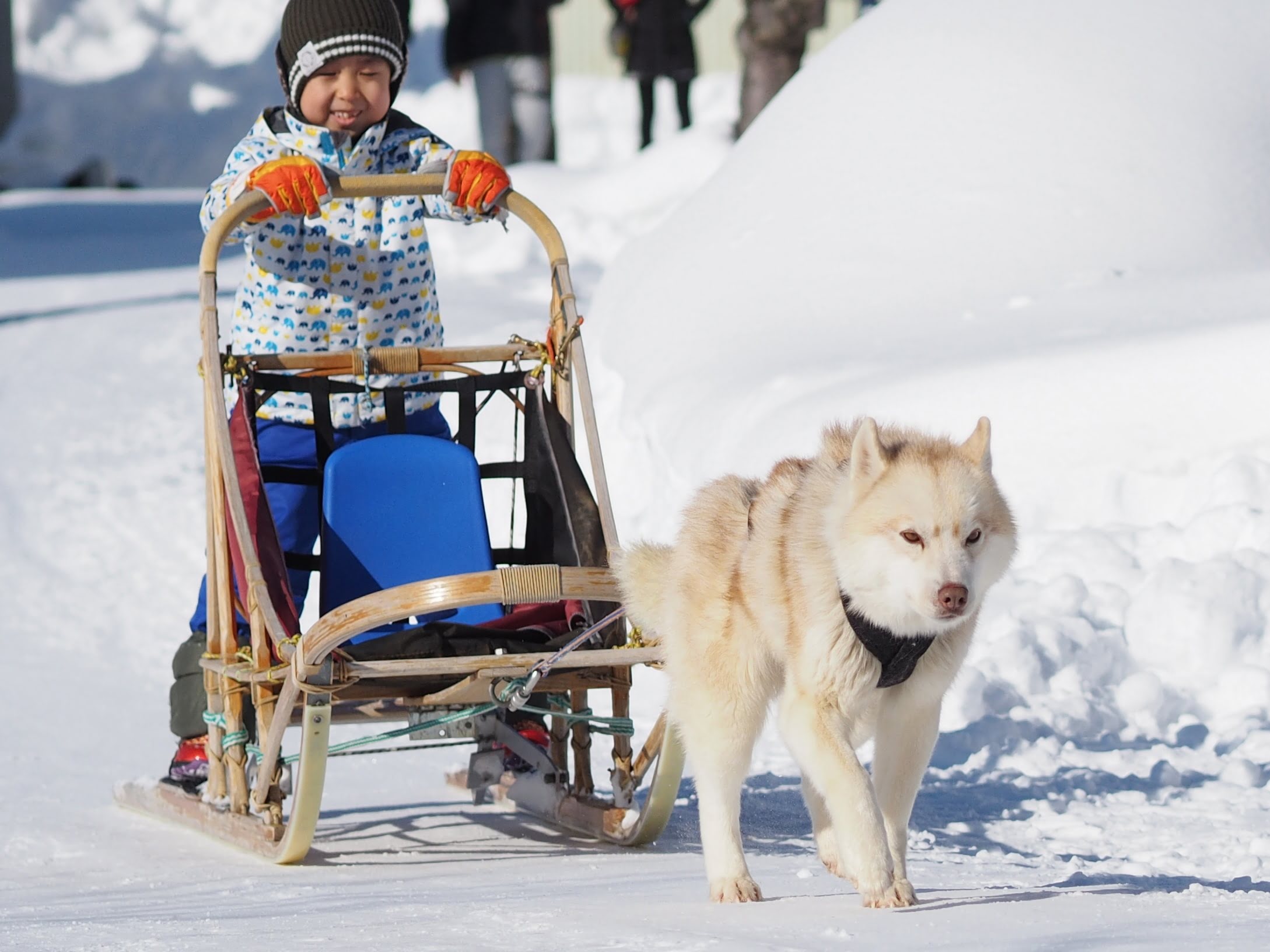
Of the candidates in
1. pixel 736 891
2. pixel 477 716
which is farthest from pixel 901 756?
pixel 477 716

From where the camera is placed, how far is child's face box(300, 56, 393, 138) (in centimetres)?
429

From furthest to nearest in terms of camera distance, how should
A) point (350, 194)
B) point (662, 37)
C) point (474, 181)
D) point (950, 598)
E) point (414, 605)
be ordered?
1. point (662, 37)
2. point (474, 181)
3. point (350, 194)
4. point (414, 605)
5. point (950, 598)

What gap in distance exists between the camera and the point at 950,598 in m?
2.94

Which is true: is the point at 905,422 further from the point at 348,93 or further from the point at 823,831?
the point at 823,831

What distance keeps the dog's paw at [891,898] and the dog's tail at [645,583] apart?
74 cm

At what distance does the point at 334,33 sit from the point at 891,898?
2.36m

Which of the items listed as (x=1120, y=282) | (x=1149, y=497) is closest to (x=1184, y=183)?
(x=1120, y=282)

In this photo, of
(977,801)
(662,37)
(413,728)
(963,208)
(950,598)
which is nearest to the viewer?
(950,598)

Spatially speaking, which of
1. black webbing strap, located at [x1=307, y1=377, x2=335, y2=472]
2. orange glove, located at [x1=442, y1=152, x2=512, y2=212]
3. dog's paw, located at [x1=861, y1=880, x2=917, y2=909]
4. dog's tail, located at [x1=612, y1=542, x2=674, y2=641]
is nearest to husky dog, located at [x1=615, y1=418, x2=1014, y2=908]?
dog's paw, located at [x1=861, y1=880, x2=917, y2=909]

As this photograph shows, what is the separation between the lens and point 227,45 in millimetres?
21141

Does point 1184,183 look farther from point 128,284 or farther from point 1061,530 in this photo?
point 128,284

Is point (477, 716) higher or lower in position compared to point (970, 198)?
lower

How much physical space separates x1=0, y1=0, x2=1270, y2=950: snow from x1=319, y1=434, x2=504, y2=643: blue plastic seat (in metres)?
0.61

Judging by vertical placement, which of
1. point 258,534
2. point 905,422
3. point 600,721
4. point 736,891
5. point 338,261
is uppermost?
point 338,261
